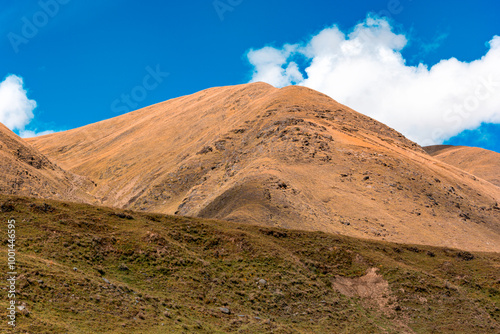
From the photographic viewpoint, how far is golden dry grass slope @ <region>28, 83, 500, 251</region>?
63188mm

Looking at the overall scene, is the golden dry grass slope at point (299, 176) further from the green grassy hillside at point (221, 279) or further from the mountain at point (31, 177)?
the green grassy hillside at point (221, 279)

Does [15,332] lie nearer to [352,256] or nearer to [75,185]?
[352,256]

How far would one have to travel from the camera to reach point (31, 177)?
83.4 metres

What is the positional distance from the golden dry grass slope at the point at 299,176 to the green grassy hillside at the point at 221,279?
1690 cm

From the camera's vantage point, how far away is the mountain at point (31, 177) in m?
76.6

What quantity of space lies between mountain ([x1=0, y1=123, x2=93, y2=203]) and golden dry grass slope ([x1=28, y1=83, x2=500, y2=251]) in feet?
22.6

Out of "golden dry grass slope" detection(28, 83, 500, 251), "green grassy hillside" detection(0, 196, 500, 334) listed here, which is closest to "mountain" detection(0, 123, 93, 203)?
"golden dry grass slope" detection(28, 83, 500, 251)

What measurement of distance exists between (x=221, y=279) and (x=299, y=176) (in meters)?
44.3

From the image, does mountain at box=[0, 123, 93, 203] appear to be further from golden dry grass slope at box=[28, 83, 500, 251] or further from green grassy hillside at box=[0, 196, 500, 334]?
green grassy hillside at box=[0, 196, 500, 334]

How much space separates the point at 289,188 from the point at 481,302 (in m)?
35.7
